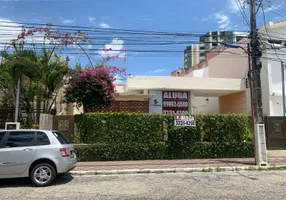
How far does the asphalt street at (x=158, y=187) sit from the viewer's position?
22.0 feet

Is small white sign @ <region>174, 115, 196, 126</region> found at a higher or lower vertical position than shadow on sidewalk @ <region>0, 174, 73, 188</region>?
higher

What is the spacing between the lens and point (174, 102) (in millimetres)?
20828

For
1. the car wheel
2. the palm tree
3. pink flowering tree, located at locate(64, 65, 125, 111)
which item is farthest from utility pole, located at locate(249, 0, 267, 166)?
the palm tree

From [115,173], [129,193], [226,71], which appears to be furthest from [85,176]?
[226,71]

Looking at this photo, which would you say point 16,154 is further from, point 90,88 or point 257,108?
point 257,108

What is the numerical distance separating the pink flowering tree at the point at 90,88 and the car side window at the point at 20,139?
5.86m

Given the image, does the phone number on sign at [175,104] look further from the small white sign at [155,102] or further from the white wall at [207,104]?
the white wall at [207,104]

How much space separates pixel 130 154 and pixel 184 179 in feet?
14.2

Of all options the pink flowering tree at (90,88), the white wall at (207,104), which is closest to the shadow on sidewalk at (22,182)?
the pink flowering tree at (90,88)

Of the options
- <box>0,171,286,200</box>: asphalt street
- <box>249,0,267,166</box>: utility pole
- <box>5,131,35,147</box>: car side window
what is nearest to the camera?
<box>0,171,286,200</box>: asphalt street

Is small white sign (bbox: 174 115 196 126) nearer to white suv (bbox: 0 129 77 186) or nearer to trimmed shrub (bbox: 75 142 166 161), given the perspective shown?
trimmed shrub (bbox: 75 142 166 161)

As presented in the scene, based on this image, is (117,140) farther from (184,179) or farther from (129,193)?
(129,193)

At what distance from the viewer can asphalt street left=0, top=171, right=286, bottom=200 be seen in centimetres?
670

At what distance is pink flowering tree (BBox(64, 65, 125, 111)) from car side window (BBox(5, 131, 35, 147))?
586 cm
